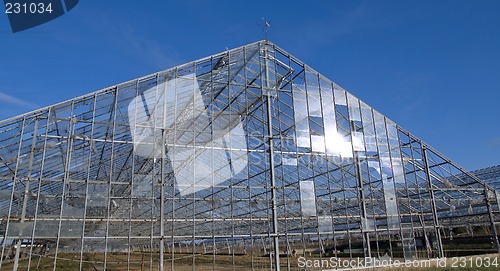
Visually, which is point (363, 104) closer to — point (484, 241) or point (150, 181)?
point (150, 181)

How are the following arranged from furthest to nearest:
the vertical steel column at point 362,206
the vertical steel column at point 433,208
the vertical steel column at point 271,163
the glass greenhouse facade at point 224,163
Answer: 1. the vertical steel column at point 433,208
2. the vertical steel column at point 362,206
3. the vertical steel column at point 271,163
4. the glass greenhouse facade at point 224,163

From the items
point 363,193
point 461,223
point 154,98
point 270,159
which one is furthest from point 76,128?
point 461,223

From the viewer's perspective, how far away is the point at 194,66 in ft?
53.4

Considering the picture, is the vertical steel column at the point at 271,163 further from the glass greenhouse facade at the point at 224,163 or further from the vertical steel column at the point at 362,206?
the vertical steel column at the point at 362,206

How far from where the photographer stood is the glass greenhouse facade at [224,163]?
13406mm

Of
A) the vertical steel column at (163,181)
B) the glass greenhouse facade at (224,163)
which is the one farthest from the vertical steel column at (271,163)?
the vertical steel column at (163,181)

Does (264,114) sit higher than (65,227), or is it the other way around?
(264,114)

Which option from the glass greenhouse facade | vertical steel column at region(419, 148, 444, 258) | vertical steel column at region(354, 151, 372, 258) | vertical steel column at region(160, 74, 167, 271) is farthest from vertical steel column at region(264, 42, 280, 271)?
vertical steel column at region(419, 148, 444, 258)

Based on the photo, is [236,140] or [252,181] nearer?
[236,140]

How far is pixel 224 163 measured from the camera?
16.7m

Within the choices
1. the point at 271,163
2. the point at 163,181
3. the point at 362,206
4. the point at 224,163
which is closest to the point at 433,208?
the point at 362,206

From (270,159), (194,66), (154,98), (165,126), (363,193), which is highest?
(194,66)

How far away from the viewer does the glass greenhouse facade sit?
13.4 m

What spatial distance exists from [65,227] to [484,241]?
1327 inches
